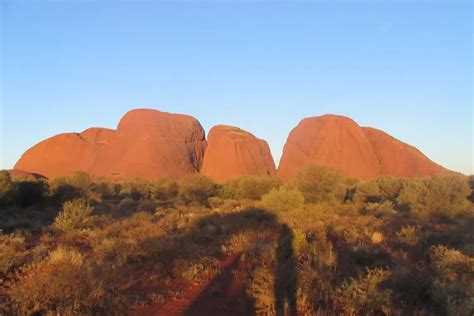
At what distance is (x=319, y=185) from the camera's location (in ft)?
75.8

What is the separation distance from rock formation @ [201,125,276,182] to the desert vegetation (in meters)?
33.5

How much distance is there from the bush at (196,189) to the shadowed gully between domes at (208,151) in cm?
1645

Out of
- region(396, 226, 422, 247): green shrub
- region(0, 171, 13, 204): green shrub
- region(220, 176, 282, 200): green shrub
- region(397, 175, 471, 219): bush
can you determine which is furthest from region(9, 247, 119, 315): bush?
region(220, 176, 282, 200): green shrub

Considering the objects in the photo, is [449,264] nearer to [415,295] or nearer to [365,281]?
[415,295]

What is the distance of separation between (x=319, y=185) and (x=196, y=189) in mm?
10259

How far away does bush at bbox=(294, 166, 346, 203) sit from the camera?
74.5 feet

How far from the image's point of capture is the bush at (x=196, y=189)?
28734mm

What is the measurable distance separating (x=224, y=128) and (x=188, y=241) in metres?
47.8

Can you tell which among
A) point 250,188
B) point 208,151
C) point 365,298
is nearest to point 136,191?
point 250,188

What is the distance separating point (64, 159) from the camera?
5856 cm

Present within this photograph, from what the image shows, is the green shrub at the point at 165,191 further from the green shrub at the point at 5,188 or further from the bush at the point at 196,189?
the green shrub at the point at 5,188

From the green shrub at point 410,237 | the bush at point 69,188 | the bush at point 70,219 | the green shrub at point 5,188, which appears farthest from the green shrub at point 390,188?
the green shrub at point 5,188

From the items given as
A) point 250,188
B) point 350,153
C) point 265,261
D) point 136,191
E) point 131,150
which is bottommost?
point 265,261

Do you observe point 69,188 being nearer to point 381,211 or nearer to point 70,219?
point 70,219
